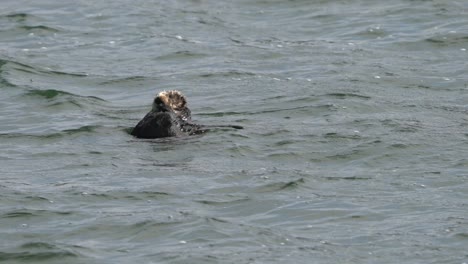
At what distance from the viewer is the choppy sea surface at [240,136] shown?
9805 mm

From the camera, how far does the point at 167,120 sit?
12.2m

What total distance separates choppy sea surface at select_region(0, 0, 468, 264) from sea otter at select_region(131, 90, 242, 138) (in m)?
0.14

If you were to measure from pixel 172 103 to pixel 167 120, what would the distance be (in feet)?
2.10

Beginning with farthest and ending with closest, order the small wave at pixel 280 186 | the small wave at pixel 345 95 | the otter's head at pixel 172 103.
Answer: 1. the small wave at pixel 345 95
2. the otter's head at pixel 172 103
3. the small wave at pixel 280 186

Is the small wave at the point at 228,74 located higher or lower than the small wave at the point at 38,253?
higher

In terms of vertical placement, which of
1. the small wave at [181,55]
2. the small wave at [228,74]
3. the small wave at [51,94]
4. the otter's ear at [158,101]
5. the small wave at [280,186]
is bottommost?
the small wave at [280,186]

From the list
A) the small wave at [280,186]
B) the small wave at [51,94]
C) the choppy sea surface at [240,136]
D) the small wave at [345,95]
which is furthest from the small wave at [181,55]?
the small wave at [280,186]

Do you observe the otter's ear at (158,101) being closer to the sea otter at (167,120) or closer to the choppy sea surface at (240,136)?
the sea otter at (167,120)

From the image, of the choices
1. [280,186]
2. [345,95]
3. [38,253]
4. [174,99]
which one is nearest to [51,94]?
[174,99]

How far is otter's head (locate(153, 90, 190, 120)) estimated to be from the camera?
12.5 m

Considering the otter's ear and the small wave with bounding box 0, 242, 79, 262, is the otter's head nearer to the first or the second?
the otter's ear

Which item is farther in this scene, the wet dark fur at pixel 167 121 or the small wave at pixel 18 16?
the small wave at pixel 18 16

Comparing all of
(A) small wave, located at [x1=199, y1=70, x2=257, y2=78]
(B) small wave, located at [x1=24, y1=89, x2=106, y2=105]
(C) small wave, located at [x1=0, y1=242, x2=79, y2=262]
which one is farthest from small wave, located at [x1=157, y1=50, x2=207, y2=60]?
(C) small wave, located at [x1=0, y1=242, x2=79, y2=262]

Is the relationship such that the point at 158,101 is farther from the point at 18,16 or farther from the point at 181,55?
the point at 18,16
